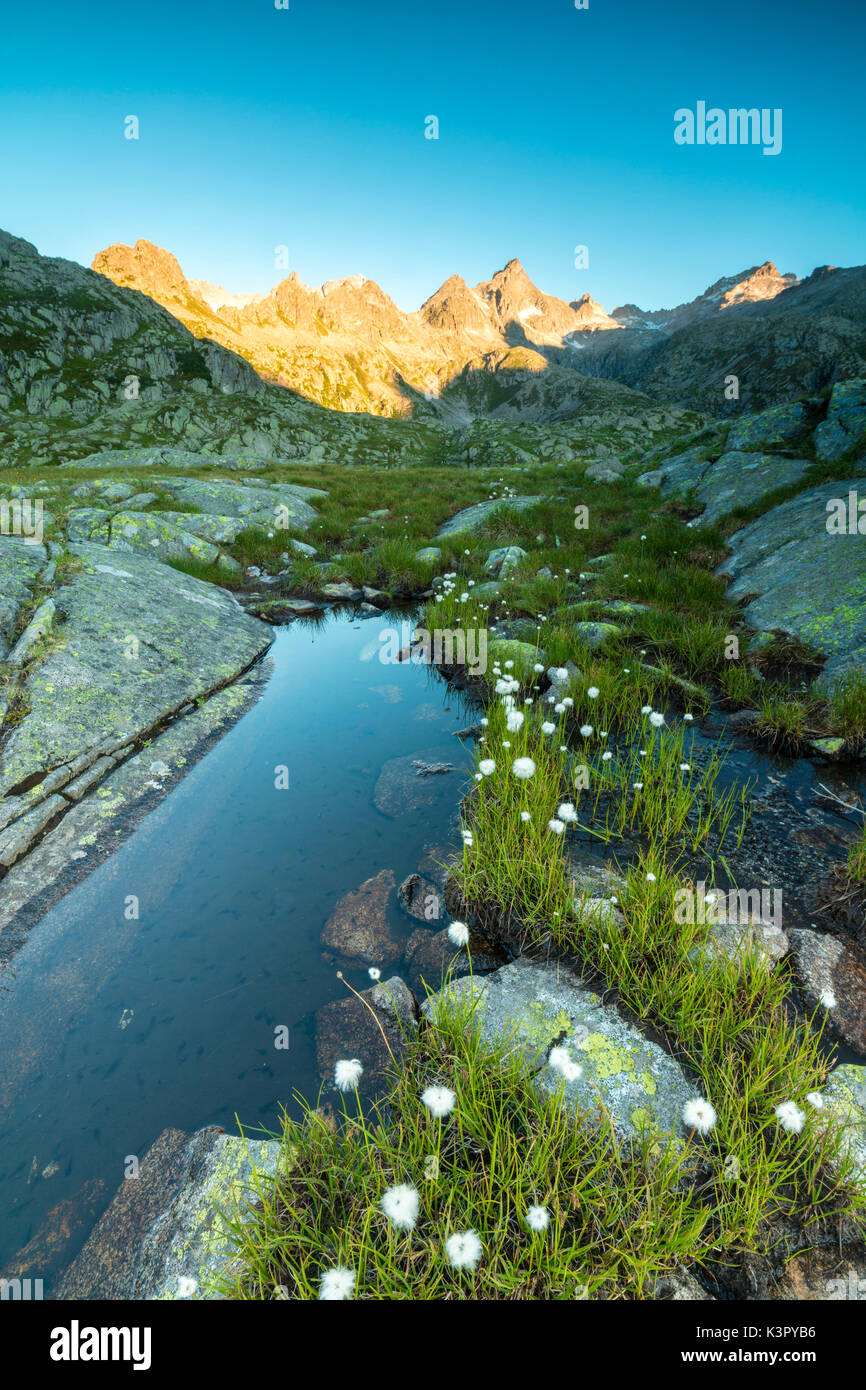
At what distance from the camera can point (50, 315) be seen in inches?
4011

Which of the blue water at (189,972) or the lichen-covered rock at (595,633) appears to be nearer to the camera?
the blue water at (189,972)

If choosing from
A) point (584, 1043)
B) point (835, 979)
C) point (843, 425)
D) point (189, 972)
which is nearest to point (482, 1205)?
point (584, 1043)

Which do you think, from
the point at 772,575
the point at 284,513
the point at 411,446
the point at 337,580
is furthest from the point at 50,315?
the point at 772,575

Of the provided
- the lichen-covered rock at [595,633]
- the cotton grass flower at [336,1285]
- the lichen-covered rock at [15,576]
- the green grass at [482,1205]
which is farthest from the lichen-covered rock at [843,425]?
the lichen-covered rock at [15,576]

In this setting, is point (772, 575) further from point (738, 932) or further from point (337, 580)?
point (337, 580)

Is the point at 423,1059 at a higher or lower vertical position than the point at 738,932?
lower

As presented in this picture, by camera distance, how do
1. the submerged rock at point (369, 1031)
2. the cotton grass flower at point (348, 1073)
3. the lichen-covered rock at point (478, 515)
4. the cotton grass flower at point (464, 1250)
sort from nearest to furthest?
the cotton grass flower at point (464, 1250)
the cotton grass flower at point (348, 1073)
the submerged rock at point (369, 1031)
the lichen-covered rock at point (478, 515)

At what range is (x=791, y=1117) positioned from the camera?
263 cm

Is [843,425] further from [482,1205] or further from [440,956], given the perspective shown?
[482,1205]

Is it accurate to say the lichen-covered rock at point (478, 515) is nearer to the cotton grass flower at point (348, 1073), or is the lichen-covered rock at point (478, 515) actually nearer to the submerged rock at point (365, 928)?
the submerged rock at point (365, 928)

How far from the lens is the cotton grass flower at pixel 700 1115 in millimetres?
2617

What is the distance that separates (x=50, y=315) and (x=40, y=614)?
139763 mm

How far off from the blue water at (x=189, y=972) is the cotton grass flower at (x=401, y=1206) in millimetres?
1235

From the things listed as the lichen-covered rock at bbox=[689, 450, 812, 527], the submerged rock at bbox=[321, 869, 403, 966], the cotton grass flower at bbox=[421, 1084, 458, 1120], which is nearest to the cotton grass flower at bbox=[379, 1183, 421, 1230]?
the cotton grass flower at bbox=[421, 1084, 458, 1120]
